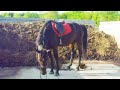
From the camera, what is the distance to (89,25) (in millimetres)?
8453

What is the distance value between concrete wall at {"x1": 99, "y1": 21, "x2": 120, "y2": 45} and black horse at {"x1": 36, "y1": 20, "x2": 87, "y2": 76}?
91 centimetres

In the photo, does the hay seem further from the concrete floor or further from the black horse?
the black horse

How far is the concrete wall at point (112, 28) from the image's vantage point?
847 cm

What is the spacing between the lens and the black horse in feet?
22.8

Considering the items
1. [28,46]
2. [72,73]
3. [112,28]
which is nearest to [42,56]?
[72,73]

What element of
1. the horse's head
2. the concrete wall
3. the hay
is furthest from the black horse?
the concrete wall

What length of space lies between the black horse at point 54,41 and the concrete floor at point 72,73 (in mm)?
246

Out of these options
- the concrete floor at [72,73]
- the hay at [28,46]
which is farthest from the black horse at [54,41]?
the hay at [28,46]

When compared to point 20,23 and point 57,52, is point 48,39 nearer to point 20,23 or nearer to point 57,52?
point 57,52

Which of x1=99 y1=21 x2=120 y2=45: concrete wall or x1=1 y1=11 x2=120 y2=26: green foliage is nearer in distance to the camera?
x1=1 y1=11 x2=120 y2=26: green foliage
